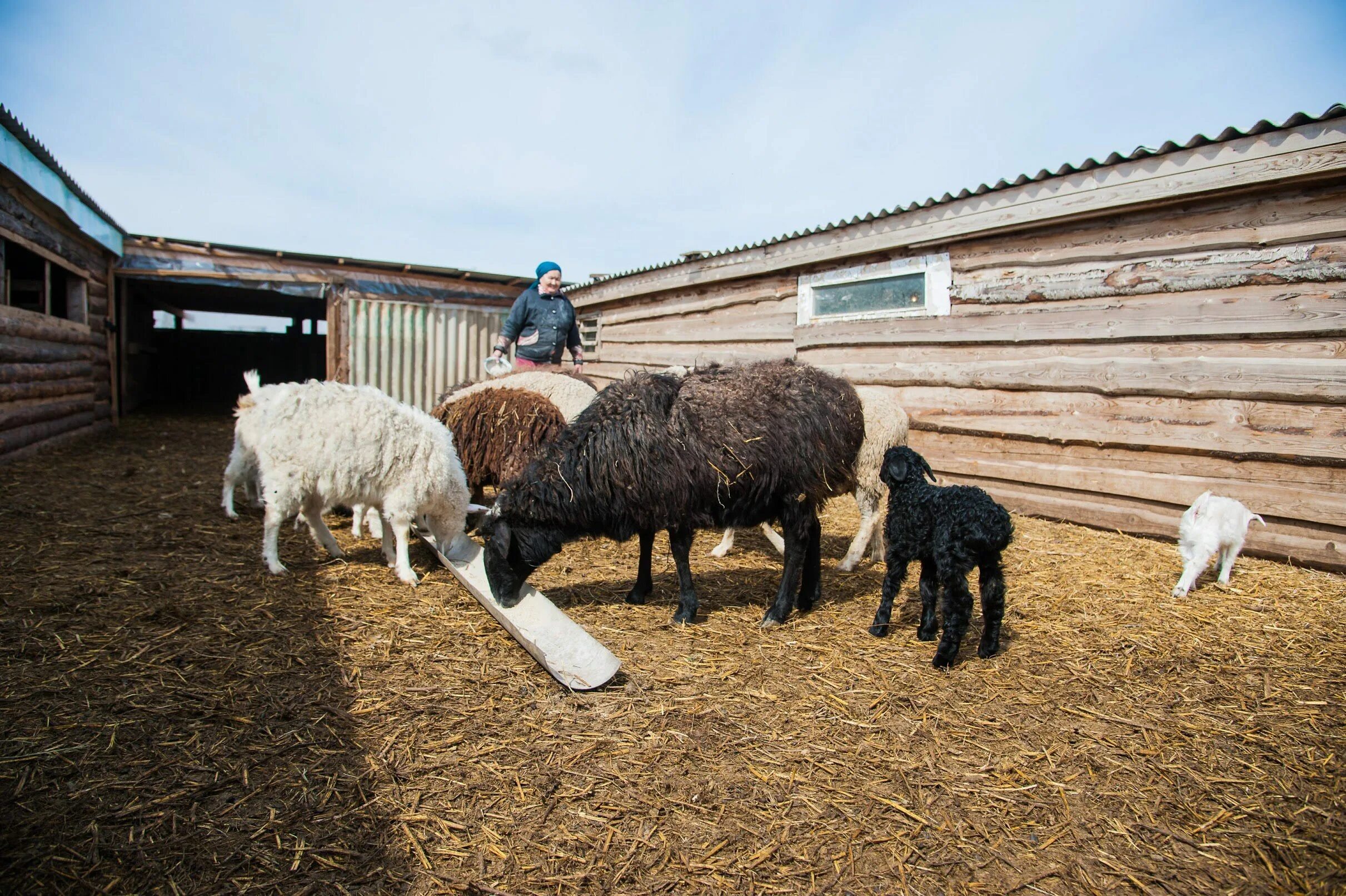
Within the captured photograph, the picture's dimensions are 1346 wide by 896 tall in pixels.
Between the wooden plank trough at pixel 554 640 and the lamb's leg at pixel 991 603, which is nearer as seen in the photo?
the wooden plank trough at pixel 554 640

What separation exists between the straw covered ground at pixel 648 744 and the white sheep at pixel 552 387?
8.65ft

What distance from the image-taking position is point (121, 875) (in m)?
1.91

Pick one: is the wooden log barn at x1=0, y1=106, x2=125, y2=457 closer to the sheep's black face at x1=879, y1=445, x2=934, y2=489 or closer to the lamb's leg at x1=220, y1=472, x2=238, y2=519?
the lamb's leg at x1=220, y1=472, x2=238, y2=519

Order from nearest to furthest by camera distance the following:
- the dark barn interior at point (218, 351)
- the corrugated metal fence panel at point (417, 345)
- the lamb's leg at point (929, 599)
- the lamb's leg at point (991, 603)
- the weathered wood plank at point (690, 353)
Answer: the lamb's leg at point (991, 603) < the lamb's leg at point (929, 599) < the weathered wood plank at point (690, 353) < the corrugated metal fence panel at point (417, 345) < the dark barn interior at point (218, 351)

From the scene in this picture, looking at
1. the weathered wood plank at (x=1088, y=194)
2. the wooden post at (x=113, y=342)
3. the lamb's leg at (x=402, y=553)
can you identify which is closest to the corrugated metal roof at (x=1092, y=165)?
the weathered wood plank at (x=1088, y=194)

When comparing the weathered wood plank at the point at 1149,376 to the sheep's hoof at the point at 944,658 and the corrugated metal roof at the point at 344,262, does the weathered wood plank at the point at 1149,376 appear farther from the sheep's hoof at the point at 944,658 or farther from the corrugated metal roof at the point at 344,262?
the corrugated metal roof at the point at 344,262

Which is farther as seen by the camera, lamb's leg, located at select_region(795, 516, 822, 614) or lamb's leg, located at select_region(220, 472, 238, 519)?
lamb's leg, located at select_region(220, 472, 238, 519)

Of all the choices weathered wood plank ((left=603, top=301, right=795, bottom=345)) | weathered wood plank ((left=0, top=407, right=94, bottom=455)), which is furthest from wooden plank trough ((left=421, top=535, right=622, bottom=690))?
weathered wood plank ((left=0, top=407, right=94, bottom=455))

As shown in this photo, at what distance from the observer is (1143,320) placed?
6.00m

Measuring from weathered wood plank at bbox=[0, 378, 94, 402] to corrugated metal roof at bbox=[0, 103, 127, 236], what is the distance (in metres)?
3.03

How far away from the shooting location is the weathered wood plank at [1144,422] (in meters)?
5.16

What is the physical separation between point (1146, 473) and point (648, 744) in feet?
19.3

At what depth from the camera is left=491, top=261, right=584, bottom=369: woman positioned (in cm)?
803

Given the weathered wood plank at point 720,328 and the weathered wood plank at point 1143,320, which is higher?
the weathered wood plank at point 720,328
